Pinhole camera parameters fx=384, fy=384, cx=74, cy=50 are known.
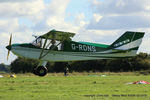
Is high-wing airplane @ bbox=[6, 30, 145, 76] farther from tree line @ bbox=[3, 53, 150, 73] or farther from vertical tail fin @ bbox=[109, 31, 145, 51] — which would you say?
tree line @ bbox=[3, 53, 150, 73]

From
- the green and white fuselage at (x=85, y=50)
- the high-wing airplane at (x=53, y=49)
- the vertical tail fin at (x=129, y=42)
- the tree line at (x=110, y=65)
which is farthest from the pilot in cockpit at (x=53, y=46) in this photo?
the tree line at (x=110, y=65)

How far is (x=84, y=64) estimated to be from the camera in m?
72.4

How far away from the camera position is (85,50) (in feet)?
104

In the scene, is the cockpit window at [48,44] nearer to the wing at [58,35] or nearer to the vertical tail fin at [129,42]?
the wing at [58,35]

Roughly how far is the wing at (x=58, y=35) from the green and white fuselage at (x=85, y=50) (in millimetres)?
417

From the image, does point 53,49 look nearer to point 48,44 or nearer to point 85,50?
point 48,44

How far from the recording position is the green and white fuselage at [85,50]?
1222 inches

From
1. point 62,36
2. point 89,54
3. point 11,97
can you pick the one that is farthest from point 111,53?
point 11,97

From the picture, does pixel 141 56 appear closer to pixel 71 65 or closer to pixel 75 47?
pixel 71 65

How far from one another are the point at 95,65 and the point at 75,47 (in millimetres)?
40531

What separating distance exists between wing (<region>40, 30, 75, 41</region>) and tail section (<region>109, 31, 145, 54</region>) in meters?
4.16

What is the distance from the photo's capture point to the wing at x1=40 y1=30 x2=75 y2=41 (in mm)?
30695

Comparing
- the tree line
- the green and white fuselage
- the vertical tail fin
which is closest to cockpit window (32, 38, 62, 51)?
the green and white fuselage

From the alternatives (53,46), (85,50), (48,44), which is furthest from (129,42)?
(48,44)
